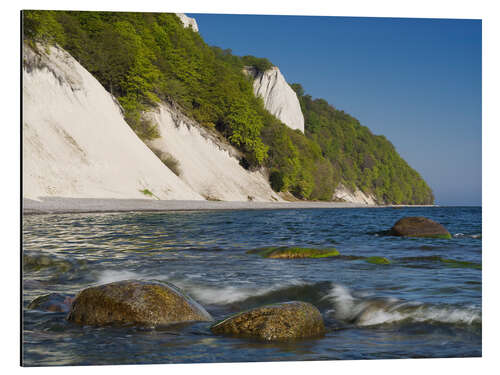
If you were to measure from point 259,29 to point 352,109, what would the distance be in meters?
1.91

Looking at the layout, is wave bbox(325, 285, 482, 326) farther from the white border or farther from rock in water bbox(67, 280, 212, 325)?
→ rock in water bbox(67, 280, 212, 325)

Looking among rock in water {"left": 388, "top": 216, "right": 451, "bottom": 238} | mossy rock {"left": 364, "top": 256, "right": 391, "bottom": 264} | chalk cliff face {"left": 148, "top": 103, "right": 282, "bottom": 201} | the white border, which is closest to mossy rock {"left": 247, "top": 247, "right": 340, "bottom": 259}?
mossy rock {"left": 364, "top": 256, "right": 391, "bottom": 264}

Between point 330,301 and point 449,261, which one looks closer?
point 330,301

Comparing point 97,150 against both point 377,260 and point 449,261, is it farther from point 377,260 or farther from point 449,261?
point 449,261

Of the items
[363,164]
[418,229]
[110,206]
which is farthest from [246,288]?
[363,164]

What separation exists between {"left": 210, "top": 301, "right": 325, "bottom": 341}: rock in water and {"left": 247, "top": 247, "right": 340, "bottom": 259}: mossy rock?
15.2ft

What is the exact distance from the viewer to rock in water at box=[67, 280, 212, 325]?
5484 mm

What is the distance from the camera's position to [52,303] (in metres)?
6.02

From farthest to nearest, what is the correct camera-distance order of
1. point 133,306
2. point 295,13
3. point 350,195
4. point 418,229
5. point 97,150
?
point 350,195 → point 97,150 → point 418,229 → point 295,13 → point 133,306

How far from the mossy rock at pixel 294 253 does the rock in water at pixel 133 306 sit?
14.4ft

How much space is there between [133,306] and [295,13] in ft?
13.1

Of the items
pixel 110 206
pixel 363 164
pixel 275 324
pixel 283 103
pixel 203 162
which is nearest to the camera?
pixel 275 324

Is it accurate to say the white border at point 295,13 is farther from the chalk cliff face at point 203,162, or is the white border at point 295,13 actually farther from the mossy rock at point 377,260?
the chalk cliff face at point 203,162
